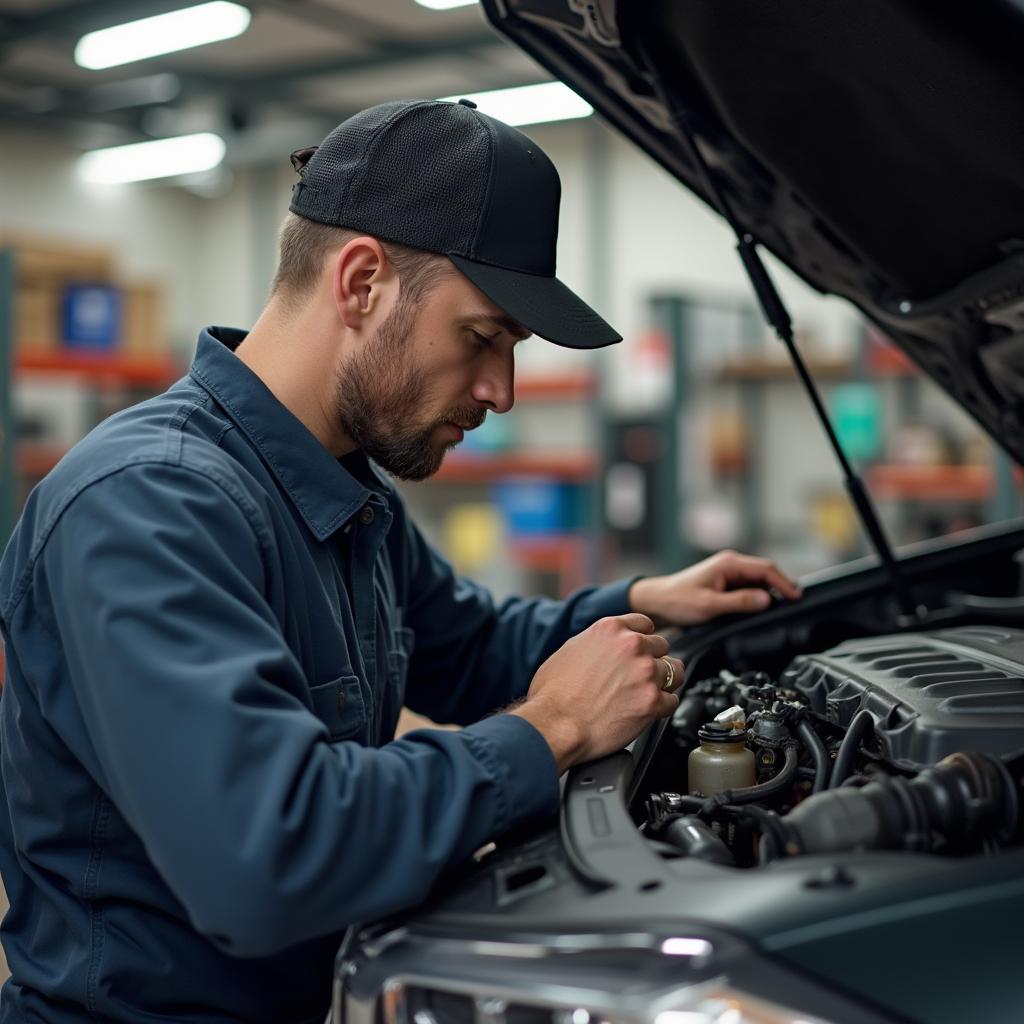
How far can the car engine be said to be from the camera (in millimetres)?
886

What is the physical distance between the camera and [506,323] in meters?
1.15

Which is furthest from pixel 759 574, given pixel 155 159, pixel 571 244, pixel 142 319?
pixel 155 159

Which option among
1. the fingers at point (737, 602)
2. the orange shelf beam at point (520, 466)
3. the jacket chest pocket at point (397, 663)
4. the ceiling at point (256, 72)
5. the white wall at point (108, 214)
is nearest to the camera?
the jacket chest pocket at point (397, 663)

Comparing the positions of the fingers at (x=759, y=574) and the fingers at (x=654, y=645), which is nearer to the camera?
the fingers at (x=654, y=645)

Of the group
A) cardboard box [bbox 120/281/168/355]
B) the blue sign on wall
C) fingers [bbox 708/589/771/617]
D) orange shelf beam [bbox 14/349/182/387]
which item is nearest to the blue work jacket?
fingers [bbox 708/589/771/617]

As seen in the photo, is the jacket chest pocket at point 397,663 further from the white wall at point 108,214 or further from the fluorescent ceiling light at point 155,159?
the white wall at point 108,214

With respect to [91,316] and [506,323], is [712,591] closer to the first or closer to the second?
[506,323]

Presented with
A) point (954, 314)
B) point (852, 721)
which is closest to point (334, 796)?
point (852, 721)

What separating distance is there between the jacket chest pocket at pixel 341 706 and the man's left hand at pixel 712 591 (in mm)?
554

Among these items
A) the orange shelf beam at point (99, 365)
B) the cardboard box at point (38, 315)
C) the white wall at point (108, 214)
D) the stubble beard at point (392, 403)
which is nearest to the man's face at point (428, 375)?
the stubble beard at point (392, 403)

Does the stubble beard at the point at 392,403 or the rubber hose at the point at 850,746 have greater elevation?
the stubble beard at the point at 392,403

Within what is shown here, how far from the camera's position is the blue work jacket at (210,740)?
2.72 feet

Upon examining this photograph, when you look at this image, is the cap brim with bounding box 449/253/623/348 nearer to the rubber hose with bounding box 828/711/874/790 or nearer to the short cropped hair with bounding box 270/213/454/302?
the short cropped hair with bounding box 270/213/454/302

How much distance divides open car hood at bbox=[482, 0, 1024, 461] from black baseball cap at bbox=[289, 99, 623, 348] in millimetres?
276
